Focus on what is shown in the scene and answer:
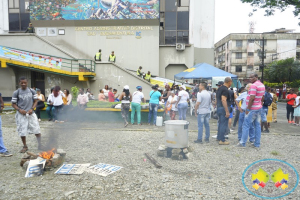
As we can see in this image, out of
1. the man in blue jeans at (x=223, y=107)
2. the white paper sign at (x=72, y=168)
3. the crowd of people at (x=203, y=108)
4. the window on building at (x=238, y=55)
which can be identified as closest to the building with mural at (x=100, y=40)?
the crowd of people at (x=203, y=108)

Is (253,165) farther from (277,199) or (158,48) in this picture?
(158,48)

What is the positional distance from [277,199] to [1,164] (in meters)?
5.66

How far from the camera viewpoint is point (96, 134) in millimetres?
8594

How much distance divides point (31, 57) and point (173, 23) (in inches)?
556

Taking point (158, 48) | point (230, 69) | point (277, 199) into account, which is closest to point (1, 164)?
point (277, 199)

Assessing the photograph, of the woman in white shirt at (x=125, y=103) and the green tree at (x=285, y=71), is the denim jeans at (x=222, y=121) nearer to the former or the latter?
the woman in white shirt at (x=125, y=103)

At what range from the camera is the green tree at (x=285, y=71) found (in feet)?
120

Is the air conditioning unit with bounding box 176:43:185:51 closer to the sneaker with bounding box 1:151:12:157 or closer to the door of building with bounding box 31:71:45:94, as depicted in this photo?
the door of building with bounding box 31:71:45:94

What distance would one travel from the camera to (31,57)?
700 inches

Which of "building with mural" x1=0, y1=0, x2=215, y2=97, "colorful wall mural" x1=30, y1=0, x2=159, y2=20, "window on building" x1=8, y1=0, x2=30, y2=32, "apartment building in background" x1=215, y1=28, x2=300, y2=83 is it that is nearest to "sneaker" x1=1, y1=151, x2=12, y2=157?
"building with mural" x1=0, y1=0, x2=215, y2=97

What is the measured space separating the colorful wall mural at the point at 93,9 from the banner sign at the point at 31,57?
5.63 meters

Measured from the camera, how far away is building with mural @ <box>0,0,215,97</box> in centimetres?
1917

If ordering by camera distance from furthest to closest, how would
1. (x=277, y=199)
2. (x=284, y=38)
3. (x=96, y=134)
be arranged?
(x=284, y=38)
(x=96, y=134)
(x=277, y=199)

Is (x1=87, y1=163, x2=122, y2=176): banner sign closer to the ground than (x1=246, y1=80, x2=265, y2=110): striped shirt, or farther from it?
closer to the ground
